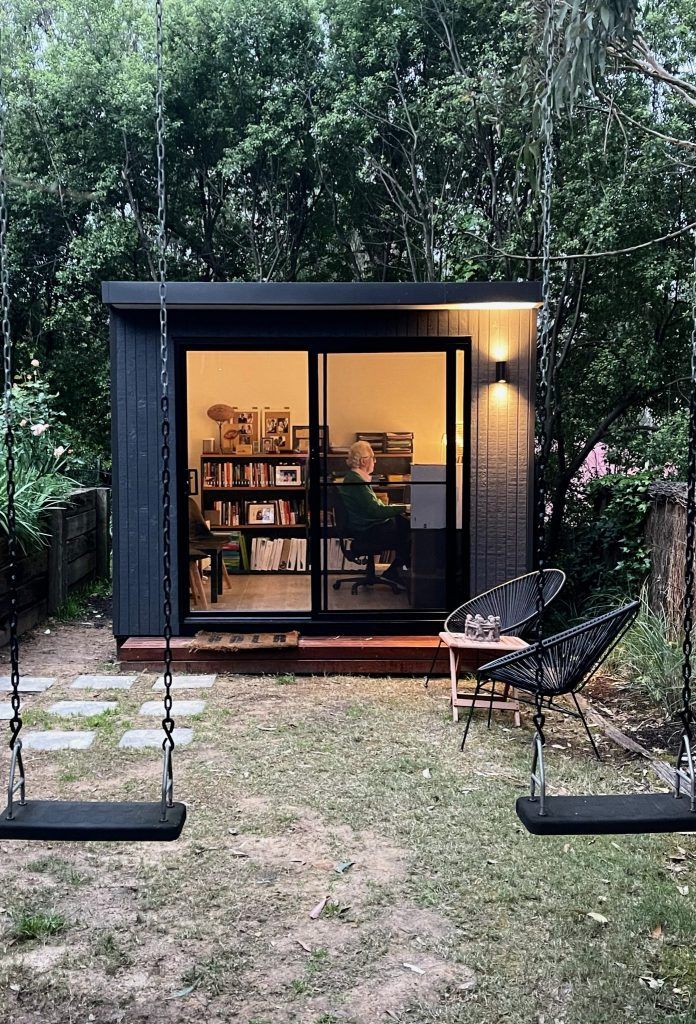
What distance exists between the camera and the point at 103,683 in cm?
559

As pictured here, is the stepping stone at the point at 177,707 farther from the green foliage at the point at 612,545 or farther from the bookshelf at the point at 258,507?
the green foliage at the point at 612,545

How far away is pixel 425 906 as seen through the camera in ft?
9.37

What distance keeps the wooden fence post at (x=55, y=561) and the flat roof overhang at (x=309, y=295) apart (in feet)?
7.49

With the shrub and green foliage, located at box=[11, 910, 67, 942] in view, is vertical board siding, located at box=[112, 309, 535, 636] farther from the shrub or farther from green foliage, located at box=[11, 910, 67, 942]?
green foliage, located at box=[11, 910, 67, 942]

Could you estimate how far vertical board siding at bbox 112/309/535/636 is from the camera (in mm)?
6008

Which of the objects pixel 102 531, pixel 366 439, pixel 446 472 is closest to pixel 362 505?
pixel 366 439

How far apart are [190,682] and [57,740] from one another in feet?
4.29

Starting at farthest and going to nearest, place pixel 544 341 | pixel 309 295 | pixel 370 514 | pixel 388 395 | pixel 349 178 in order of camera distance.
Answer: pixel 349 178
pixel 370 514
pixel 388 395
pixel 309 295
pixel 544 341

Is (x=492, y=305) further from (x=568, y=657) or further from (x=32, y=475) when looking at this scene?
(x=32, y=475)

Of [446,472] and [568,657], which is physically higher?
[446,472]

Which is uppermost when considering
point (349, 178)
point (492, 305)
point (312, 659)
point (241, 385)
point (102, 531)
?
point (349, 178)

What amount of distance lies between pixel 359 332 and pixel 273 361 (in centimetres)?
89

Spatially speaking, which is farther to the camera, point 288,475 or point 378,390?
point 288,475

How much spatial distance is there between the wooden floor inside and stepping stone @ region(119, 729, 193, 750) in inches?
49.7
